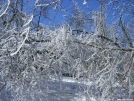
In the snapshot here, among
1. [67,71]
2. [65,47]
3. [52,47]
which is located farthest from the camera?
[67,71]

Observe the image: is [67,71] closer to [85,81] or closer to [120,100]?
[85,81]

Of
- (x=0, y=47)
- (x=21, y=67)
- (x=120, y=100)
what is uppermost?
(x=0, y=47)

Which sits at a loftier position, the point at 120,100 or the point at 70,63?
the point at 70,63

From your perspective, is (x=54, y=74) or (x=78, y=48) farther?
(x=54, y=74)

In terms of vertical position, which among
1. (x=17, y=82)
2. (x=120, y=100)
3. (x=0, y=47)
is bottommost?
(x=120, y=100)

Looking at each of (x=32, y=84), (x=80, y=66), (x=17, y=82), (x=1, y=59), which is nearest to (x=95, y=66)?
(x=80, y=66)

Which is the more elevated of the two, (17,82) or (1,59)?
(1,59)

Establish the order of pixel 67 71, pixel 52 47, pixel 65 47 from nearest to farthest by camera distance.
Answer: pixel 65 47 < pixel 52 47 < pixel 67 71

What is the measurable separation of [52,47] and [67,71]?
59cm

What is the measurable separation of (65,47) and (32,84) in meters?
0.81

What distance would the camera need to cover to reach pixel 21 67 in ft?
11.2

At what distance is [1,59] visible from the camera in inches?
136

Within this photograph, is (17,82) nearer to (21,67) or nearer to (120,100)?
(21,67)

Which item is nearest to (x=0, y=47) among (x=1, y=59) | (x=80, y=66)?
(x=1, y=59)
